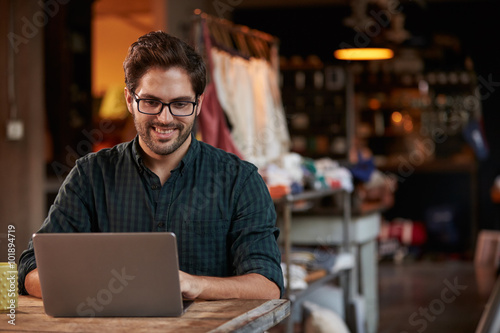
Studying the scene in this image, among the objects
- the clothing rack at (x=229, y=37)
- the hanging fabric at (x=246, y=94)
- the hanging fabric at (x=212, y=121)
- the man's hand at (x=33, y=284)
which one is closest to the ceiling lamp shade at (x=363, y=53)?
the clothing rack at (x=229, y=37)

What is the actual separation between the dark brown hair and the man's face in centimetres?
2

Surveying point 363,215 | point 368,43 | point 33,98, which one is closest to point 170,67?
point 33,98

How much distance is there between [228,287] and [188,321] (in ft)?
1.07

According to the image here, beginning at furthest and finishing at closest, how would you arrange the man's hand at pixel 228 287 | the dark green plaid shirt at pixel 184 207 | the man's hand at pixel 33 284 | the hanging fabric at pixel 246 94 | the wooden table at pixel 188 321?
the hanging fabric at pixel 246 94 < the dark green plaid shirt at pixel 184 207 < the man's hand at pixel 33 284 < the man's hand at pixel 228 287 < the wooden table at pixel 188 321

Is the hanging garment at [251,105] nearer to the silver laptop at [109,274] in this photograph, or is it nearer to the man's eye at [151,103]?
the man's eye at [151,103]

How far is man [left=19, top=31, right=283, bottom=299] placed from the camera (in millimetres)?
2168

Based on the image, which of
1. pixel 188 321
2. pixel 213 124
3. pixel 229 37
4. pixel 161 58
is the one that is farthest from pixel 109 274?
pixel 229 37

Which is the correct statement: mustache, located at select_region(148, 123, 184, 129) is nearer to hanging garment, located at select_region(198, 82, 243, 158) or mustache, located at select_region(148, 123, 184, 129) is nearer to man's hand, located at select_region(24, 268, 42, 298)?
man's hand, located at select_region(24, 268, 42, 298)

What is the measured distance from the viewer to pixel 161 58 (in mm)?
2164

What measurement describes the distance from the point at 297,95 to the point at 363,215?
377 centimetres

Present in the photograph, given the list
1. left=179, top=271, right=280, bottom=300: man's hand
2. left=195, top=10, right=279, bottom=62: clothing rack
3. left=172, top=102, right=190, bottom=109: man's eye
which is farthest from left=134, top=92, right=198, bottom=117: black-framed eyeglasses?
left=195, top=10, right=279, bottom=62: clothing rack

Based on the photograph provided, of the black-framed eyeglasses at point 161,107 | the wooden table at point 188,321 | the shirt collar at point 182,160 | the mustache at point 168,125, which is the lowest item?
the wooden table at point 188,321

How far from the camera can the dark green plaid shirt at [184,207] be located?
226 cm

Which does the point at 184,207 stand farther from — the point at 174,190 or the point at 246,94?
the point at 246,94
